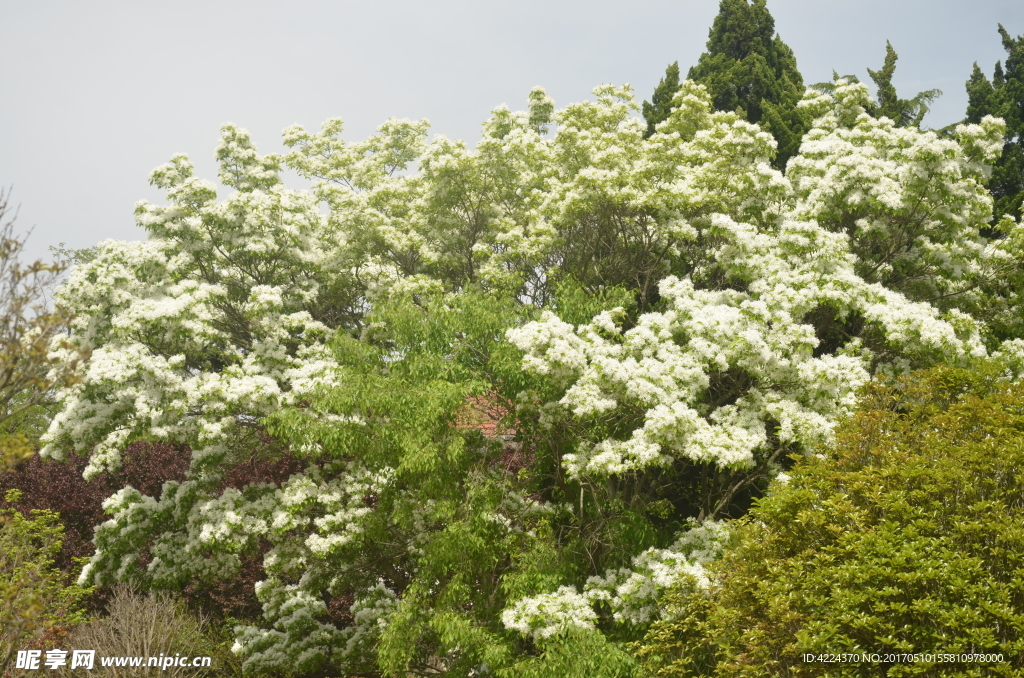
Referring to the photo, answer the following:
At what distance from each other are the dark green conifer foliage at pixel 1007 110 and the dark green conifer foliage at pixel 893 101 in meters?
2.53

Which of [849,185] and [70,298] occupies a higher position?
[849,185]

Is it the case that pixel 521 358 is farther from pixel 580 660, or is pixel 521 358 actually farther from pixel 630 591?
pixel 580 660

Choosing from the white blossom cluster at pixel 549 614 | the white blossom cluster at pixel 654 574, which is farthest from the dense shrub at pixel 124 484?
the white blossom cluster at pixel 654 574

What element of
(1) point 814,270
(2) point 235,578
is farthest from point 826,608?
(2) point 235,578

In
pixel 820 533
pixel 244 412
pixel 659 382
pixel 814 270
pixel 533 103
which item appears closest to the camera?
pixel 820 533

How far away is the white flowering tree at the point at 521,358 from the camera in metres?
12.0

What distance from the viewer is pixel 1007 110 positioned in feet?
88.0

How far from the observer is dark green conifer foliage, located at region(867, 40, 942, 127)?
27.2m

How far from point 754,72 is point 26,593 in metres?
27.7

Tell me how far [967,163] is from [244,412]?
52.6 ft

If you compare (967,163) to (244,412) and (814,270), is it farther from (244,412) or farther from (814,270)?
(244,412)

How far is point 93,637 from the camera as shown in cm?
1319

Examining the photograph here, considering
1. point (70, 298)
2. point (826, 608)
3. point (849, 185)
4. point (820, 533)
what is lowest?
point (826, 608)

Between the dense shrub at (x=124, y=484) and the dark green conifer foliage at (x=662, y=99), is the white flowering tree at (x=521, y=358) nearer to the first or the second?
the dense shrub at (x=124, y=484)
